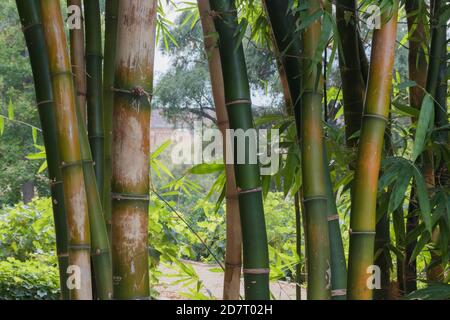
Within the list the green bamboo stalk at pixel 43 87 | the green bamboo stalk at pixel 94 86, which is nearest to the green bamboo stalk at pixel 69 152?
the green bamboo stalk at pixel 43 87

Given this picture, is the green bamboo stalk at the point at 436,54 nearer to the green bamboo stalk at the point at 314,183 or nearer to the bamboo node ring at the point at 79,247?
the green bamboo stalk at the point at 314,183

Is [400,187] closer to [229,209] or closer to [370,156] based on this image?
[370,156]

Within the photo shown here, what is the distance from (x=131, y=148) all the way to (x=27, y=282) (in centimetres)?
278

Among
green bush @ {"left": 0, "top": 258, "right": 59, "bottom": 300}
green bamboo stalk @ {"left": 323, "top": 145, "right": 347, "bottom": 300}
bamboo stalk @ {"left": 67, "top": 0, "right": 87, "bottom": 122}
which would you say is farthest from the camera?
green bush @ {"left": 0, "top": 258, "right": 59, "bottom": 300}

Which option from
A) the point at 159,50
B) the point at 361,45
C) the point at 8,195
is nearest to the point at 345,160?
the point at 361,45

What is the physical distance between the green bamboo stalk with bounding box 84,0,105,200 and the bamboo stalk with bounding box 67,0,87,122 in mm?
14

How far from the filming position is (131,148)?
2.92ft

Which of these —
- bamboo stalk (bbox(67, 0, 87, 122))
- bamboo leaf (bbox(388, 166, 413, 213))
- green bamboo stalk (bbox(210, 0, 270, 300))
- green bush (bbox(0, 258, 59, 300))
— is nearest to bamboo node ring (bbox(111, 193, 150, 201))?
green bamboo stalk (bbox(210, 0, 270, 300))

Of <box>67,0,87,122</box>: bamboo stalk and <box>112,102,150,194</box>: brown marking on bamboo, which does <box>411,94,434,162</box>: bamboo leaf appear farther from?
<box>67,0,87,122</box>: bamboo stalk

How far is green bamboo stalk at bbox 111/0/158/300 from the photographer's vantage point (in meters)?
0.89

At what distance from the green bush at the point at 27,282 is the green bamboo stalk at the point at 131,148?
2.64 metres

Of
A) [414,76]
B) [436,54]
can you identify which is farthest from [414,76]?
[436,54]
